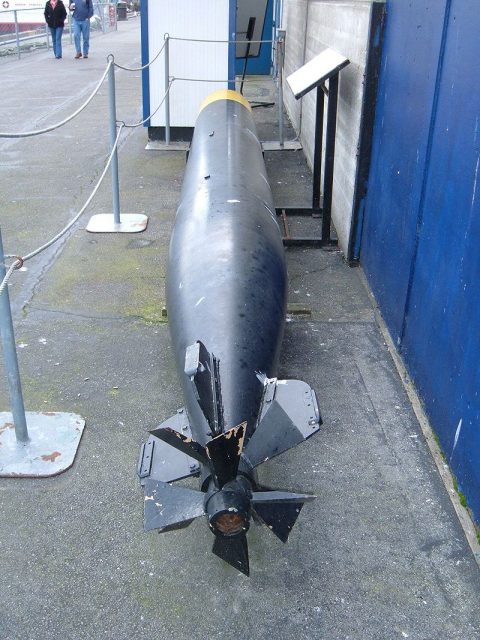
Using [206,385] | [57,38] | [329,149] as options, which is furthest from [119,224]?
[57,38]

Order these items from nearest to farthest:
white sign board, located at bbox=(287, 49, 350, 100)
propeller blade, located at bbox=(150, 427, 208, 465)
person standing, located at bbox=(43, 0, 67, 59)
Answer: propeller blade, located at bbox=(150, 427, 208, 465) → white sign board, located at bbox=(287, 49, 350, 100) → person standing, located at bbox=(43, 0, 67, 59)

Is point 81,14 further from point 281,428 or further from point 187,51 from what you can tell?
point 281,428

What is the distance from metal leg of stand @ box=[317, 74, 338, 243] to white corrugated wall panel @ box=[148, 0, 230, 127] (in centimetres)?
391

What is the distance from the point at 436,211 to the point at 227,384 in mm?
1681

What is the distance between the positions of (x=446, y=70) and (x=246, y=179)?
56.6 inches

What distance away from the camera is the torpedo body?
2.12 m

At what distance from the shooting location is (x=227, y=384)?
7.85 feet

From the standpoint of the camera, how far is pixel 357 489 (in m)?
3.02

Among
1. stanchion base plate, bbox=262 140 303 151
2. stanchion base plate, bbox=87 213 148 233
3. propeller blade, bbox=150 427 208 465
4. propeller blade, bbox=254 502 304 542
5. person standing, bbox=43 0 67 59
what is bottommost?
stanchion base plate, bbox=87 213 148 233

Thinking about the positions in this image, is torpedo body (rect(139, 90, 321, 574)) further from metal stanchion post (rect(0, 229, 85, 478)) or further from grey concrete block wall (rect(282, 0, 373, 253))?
grey concrete block wall (rect(282, 0, 373, 253))

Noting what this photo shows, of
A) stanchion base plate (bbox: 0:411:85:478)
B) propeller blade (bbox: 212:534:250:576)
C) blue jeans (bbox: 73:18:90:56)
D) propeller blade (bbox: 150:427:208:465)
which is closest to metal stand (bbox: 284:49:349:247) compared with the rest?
stanchion base plate (bbox: 0:411:85:478)

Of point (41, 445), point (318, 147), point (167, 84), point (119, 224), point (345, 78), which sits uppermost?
point (345, 78)

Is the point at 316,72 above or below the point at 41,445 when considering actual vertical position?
above

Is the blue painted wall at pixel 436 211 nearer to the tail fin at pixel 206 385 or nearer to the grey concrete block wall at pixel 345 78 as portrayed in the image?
the grey concrete block wall at pixel 345 78
